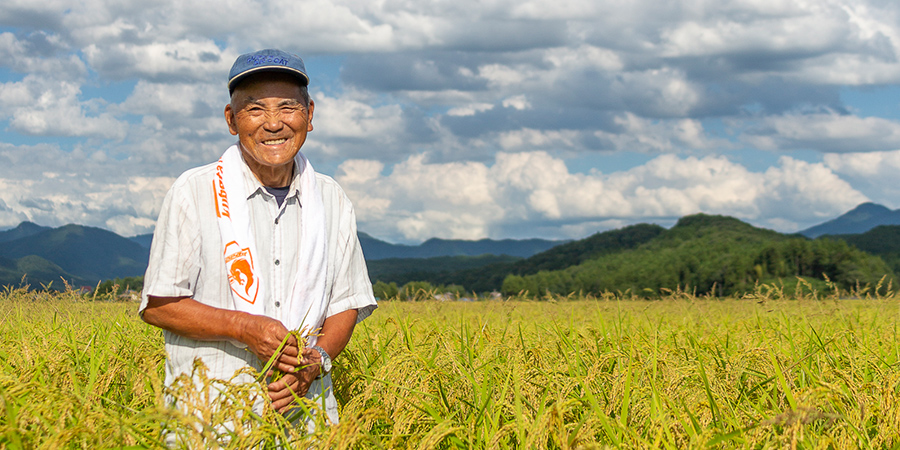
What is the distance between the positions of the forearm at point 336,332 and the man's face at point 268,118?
896 millimetres

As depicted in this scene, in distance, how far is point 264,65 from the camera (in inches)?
124

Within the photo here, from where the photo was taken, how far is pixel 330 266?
3.42 metres

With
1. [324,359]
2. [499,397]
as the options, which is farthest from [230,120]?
[499,397]

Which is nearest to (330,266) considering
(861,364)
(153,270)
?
(153,270)

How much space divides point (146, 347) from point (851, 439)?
16.0 ft

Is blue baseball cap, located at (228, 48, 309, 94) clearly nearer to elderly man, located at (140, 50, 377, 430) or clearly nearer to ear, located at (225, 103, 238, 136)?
elderly man, located at (140, 50, 377, 430)

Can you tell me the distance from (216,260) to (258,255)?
21 centimetres

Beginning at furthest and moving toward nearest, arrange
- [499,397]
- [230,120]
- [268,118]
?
[499,397]
[230,120]
[268,118]

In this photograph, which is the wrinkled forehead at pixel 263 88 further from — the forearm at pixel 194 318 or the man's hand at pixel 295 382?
the man's hand at pixel 295 382

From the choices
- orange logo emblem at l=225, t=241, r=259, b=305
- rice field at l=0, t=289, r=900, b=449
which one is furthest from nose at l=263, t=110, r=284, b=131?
rice field at l=0, t=289, r=900, b=449

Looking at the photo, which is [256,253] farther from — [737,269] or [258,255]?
[737,269]

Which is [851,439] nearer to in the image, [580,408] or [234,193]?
[580,408]

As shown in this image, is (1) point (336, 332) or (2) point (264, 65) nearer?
(2) point (264, 65)

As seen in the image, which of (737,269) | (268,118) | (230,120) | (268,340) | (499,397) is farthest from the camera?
(737,269)
